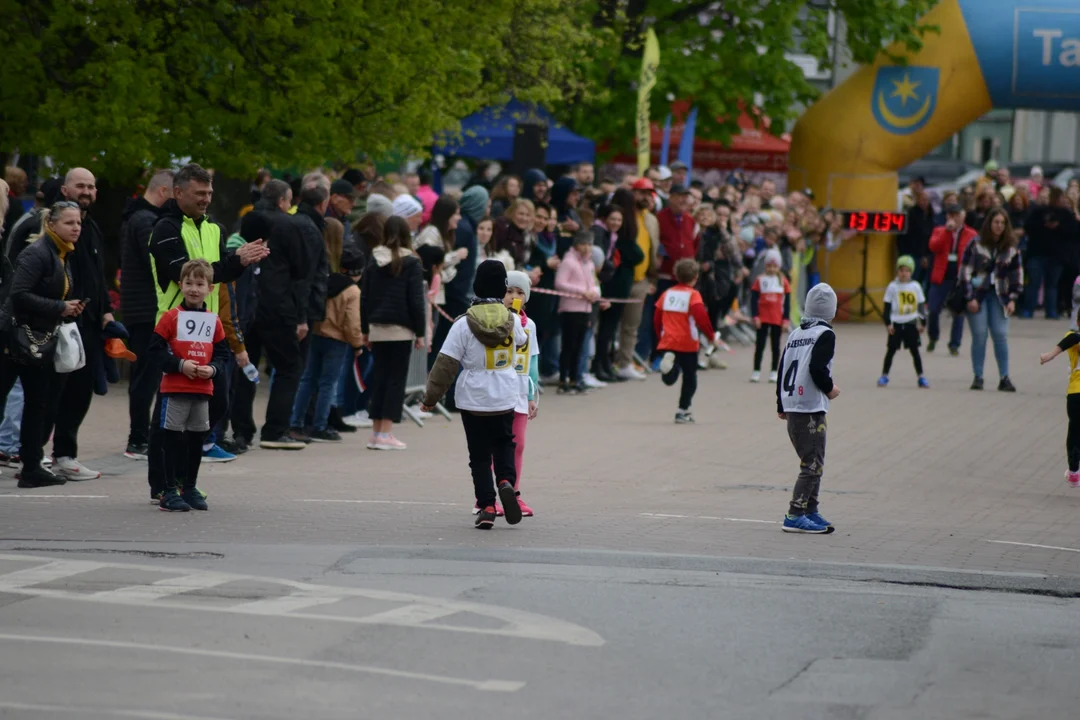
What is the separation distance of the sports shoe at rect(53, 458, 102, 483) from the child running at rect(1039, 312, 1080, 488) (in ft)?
21.0

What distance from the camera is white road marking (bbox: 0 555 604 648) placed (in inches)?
305

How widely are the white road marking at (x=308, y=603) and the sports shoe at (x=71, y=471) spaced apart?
10.4ft

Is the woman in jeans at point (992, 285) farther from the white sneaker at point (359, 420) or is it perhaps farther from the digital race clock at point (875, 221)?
the digital race clock at point (875, 221)

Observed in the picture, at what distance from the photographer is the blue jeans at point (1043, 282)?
99.5 ft

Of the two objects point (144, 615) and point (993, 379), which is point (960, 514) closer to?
point (144, 615)

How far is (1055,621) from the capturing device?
8430mm

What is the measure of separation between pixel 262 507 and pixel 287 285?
2888 millimetres

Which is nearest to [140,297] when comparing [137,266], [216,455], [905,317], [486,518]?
[137,266]

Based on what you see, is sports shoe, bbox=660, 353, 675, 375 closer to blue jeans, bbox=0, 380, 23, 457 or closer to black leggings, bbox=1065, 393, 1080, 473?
black leggings, bbox=1065, 393, 1080, 473

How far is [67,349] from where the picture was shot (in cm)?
1177

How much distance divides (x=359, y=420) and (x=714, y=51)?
15.4 meters

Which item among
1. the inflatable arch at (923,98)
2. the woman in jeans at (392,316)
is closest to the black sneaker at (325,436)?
the woman in jeans at (392,316)

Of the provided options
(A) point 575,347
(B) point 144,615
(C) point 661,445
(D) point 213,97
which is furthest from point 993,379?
(B) point 144,615

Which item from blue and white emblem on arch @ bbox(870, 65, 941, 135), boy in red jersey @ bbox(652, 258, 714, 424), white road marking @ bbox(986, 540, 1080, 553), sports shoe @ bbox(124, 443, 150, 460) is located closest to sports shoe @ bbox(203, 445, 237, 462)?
sports shoe @ bbox(124, 443, 150, 460)
